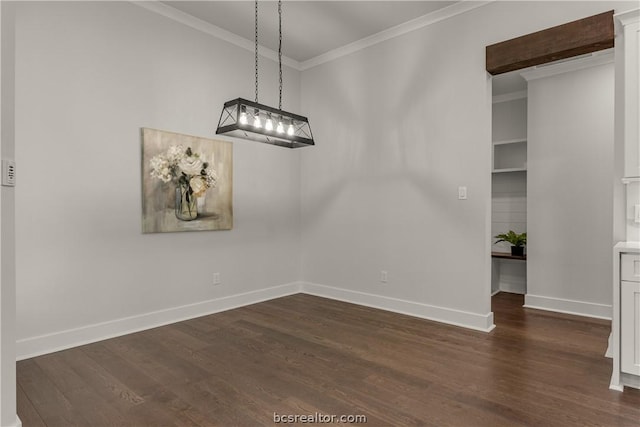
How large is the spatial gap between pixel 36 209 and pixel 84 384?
1383mm

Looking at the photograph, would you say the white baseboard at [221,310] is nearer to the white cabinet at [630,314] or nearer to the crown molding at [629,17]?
the white cabinet at [630,314]

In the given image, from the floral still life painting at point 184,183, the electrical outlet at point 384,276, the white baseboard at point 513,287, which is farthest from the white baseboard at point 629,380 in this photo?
the floral still life painting at point 184,183

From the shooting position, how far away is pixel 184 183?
3807 millimetres

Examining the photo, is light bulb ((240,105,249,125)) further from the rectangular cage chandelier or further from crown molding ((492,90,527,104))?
crown molding ((492,90,527,104))

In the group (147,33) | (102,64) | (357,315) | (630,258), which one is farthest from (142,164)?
(630,258)

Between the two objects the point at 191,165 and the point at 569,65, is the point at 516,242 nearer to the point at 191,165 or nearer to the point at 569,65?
the point at 569,65

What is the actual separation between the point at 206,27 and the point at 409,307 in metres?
3.67

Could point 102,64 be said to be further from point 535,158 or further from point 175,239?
point 535,158

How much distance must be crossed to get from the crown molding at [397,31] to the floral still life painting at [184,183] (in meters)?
1.70

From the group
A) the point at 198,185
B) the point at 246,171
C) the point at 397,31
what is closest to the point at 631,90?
the point at 397,31

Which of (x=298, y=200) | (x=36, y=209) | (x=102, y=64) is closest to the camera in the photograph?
(x=36, y=209)

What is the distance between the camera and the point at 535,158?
4.41 m

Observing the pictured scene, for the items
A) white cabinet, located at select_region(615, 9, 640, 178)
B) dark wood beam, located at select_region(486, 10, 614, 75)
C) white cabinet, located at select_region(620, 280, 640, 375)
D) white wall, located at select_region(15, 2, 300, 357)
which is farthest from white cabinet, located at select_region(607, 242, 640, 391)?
white wall, located at select_region(15, 2, 300, 357)

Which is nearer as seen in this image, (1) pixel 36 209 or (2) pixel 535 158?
(1) pixel 36 209
